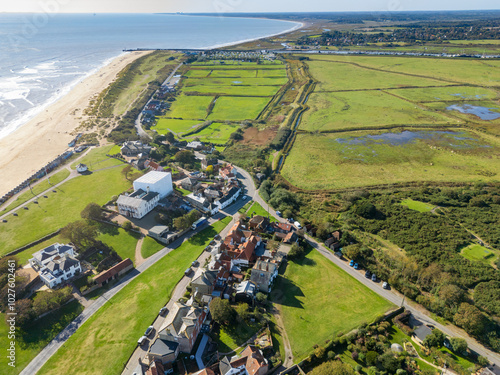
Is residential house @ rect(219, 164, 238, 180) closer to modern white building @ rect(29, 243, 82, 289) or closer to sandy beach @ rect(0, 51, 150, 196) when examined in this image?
modern white building @ rect(29, 243, 82, 289)

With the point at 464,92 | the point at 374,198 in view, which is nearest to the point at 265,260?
the point at 374,198

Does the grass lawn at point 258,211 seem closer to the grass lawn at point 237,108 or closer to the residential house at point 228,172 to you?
the residential house at point 228,172

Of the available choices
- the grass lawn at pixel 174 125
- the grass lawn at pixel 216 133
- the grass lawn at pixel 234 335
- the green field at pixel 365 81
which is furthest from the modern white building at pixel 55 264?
the green field at pixel 365 81

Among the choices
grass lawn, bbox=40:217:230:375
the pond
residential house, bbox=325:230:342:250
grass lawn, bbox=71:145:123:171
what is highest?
grass lawn, bbox=71:145:123:171

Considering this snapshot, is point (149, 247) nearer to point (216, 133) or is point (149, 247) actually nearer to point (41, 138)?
point (216, 133)

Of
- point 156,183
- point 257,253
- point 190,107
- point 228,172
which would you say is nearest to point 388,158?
point 228,172

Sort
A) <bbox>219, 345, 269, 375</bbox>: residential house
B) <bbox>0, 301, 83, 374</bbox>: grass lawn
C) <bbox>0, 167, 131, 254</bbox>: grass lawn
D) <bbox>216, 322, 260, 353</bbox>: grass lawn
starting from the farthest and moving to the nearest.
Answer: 1. <bbox>0, 167, 131, 254</bbox>: grass lawn
2. <bbox>216, 322, 260, 353</bbox>: grass lawn
3. <bbox>0, 301, 83, 374</bbox>: grass lawn
4. <bbox>219, 345, 269, 375</bbox>: residential house

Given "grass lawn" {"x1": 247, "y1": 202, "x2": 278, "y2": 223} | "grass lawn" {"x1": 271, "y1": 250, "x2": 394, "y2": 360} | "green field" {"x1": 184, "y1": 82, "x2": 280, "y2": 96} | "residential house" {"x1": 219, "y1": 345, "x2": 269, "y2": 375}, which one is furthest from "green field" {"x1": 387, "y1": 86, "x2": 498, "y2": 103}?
"residential house" {"x1": 219, "y1": 345, "x2": 269, "y2": 375}

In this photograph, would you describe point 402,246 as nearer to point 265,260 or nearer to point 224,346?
point 265,260
